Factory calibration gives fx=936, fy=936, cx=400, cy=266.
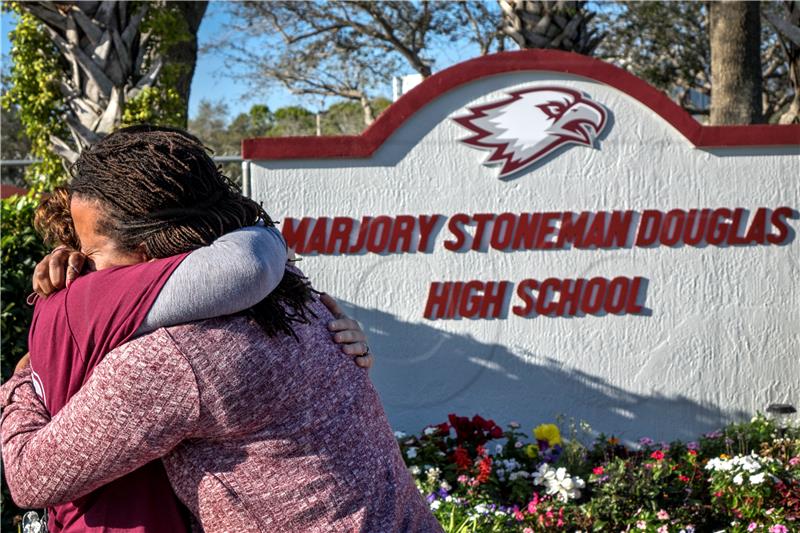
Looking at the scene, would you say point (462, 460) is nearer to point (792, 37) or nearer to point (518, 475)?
point (518, 475)

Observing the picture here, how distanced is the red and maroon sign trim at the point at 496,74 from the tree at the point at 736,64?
6.59 metres

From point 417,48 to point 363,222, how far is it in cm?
1414

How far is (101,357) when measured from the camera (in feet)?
5.26

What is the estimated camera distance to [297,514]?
1.63 m

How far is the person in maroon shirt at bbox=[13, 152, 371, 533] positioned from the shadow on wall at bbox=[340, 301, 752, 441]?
4204mm

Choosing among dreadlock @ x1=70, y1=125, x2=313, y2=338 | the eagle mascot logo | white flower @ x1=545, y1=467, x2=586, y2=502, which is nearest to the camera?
dreadlock @ x1=70, y1=125, x2=313, y2=338

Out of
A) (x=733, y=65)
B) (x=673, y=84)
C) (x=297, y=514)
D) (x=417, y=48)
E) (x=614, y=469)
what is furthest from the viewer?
(x=673, y=84)

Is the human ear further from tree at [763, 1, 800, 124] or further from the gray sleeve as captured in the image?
tree at [763, 1, 800, 124]

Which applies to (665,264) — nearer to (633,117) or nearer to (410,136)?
(633,117)

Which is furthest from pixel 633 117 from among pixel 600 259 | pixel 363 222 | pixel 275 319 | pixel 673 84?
pixel 673 84

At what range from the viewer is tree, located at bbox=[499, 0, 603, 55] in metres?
7.29

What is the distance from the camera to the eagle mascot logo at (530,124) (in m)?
5.98

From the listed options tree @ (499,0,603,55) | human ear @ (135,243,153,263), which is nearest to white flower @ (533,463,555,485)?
human ear @ (135,243,153,263)

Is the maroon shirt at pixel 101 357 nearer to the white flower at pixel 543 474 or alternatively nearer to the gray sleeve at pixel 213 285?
the gray sleeve at pixel 213 285
